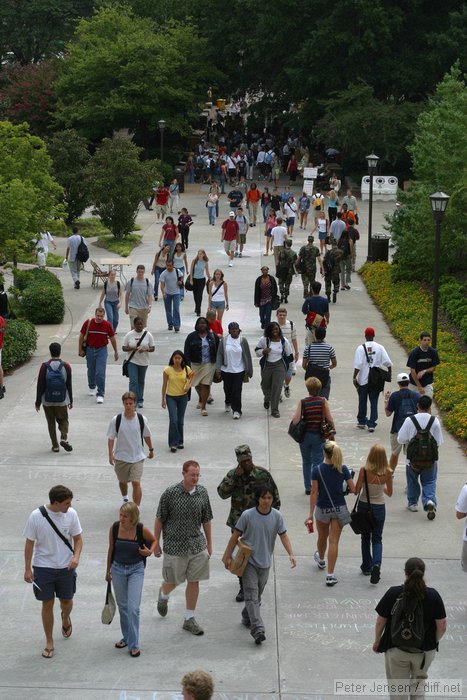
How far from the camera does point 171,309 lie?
24141 mm

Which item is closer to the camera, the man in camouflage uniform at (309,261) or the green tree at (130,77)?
the man in camouflage uniform at (309,261)

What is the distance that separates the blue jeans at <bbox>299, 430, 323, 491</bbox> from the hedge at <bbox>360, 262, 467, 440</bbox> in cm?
371

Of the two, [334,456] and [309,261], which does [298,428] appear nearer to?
[334,456]

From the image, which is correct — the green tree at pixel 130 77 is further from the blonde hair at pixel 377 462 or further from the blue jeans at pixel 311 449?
the blonde hair at pixel 377 462

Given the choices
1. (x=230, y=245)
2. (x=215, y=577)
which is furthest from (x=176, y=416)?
(x=230, y=245)

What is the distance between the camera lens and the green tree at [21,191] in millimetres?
23625

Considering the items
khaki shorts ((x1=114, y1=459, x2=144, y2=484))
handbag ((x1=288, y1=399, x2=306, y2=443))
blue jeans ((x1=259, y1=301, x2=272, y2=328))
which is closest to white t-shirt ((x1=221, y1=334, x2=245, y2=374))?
handbag ((x1=288, y1=399, x2=306, y2=443))

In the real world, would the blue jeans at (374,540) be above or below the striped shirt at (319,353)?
below

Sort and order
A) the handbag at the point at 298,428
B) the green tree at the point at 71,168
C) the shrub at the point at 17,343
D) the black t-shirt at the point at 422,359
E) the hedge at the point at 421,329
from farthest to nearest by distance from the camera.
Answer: the green tree at the point at 71,168, the shrub at the point at 17,343, the hedge at the point at 421,329, the black t-shirt at the point at 422,359, the handbag at the point at 298,428

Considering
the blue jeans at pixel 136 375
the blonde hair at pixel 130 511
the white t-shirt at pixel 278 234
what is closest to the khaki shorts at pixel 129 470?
the blonde hair at pixel 130 511

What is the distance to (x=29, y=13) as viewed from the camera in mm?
65688

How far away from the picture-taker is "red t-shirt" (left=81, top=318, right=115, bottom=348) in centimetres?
1820

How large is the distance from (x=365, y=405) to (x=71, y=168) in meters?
20.4

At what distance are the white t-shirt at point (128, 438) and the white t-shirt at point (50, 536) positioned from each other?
3.07 m
